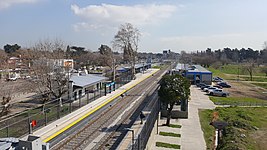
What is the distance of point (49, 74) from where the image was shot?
3219cm

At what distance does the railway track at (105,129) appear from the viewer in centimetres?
1704

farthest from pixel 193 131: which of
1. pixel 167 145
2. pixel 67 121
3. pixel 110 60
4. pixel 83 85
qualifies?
pixel 110 60

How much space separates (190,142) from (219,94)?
1053 inches

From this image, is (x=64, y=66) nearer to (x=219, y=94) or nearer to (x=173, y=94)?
(x=173, y=94)

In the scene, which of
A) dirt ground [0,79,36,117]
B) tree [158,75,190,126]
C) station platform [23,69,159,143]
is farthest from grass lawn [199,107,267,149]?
dirt ground [0,79,36,117]

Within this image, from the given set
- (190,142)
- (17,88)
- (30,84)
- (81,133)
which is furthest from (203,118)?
(17,88)

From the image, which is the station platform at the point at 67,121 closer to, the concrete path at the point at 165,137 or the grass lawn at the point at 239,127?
the concrete path at the point at 165,137

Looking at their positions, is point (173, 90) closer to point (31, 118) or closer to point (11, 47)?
point (31, 118)

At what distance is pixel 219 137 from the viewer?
71.1 ft

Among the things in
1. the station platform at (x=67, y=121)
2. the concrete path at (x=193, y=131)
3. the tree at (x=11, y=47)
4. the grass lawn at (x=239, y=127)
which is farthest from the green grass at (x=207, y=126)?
the tree at (x=11, y=47)

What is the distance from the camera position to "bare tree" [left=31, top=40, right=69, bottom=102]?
32.0 metres

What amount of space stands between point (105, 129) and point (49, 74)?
1507 centimetres

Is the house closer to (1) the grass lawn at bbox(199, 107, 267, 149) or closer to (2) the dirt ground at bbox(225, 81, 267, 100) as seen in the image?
(1) the grass lawn at bbox(199, 107, 267, 149)

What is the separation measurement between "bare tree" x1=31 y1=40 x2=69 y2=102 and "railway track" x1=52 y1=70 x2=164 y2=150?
8.11 meters
